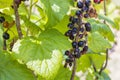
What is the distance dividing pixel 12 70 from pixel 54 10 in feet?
0.95

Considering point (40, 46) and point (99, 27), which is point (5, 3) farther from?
point (99, 27)

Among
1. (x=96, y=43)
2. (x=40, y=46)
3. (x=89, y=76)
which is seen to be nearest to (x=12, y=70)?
(x=40, y=46)

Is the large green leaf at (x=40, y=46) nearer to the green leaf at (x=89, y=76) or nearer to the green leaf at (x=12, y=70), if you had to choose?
the green leaf at (x=12, y=70)

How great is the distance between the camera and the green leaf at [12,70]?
144 cm

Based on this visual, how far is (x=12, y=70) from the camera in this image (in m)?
1.46

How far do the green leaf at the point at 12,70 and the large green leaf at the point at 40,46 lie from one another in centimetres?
10

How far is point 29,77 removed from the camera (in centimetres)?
144

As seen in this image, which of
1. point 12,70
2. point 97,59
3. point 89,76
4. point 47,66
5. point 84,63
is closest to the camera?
point 47,66

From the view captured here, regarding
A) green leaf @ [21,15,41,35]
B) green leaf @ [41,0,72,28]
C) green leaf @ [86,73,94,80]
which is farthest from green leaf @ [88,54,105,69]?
green leaf @ [41,0,72,28]

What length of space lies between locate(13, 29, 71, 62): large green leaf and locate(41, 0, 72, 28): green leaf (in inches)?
2.4

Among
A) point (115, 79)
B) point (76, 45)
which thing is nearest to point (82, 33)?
point (76, 45)

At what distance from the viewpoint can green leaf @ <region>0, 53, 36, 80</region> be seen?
144cm

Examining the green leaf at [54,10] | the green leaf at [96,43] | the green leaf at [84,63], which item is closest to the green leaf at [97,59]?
the green leaf at [84,63]

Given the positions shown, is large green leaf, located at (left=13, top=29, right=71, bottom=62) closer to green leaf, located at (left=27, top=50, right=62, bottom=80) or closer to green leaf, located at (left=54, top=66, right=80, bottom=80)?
green leaf, located at (left=27, top=50, right=62, bottom=80)
